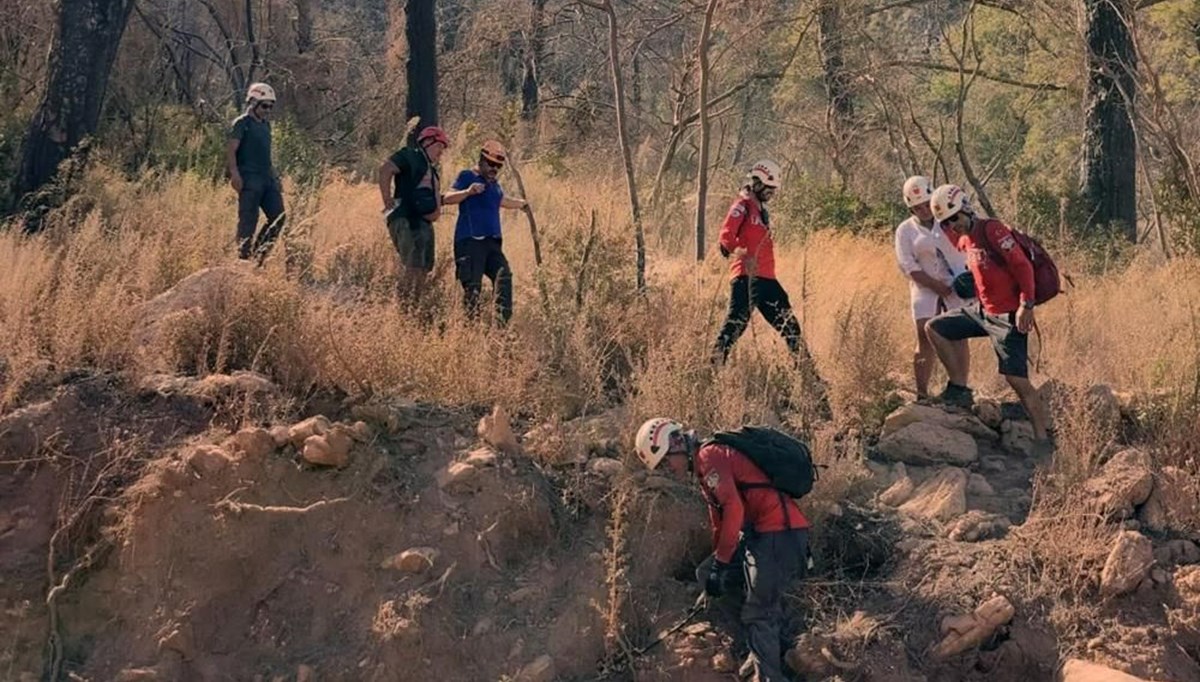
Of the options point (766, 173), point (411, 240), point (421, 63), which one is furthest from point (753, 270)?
point (421, 63)

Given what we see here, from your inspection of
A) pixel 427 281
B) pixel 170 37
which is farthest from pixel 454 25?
pixel 427 281

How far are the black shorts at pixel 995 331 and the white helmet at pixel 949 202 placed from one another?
585 mm

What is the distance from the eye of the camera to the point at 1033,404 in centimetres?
668

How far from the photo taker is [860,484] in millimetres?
6285

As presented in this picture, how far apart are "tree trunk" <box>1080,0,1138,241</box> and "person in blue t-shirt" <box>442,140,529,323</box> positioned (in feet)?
23.4

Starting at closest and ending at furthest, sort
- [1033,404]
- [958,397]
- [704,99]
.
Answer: [1033,404] → [958,397] → [704,99]

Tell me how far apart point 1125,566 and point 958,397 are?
180 centimetres

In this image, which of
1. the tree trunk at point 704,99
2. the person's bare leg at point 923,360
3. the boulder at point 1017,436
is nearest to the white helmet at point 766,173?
the person's bare leg at point 923,360

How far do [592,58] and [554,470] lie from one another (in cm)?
1459

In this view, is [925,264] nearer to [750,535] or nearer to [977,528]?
[977,528]

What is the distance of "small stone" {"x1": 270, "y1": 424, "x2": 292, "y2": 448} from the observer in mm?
5680

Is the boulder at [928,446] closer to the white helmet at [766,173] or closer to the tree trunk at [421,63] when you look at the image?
the white helmet at [766,173]

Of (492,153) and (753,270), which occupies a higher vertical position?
(492,153)

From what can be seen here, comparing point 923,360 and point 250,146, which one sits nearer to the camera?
point 923,360
